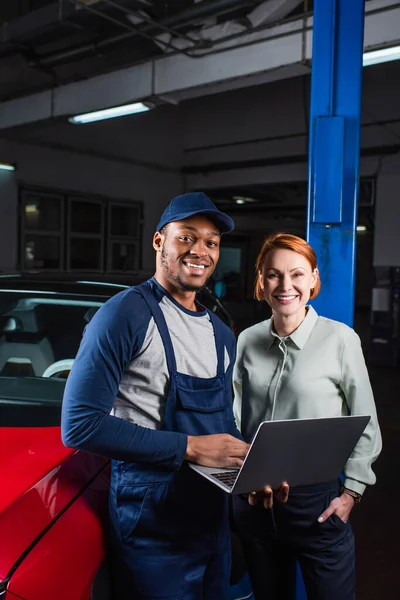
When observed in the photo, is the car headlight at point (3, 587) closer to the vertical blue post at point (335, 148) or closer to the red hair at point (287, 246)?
the red hair at point (287, 246)

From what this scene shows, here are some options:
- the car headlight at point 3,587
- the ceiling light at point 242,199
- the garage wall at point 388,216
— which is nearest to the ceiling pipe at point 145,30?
the car headlight at point 3,587

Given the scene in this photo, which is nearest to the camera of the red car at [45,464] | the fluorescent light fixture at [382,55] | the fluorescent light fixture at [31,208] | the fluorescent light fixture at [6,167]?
the red car at [45,464]

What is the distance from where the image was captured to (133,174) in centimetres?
1110

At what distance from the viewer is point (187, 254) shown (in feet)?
4.92

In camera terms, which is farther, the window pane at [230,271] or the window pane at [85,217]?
the window pane at [230,271]

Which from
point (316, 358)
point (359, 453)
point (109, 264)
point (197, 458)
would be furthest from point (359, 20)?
point (109, 264)

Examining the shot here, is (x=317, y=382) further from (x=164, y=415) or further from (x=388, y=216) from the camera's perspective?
(x=388, y=216)

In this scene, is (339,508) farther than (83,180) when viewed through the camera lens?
No

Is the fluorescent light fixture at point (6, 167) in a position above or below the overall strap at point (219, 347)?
above

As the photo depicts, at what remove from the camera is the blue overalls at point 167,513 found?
4.72 feet

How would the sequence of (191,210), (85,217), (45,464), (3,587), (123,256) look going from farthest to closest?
(123,256) → (85,217) → (45,464) → (191,210) → (3,587)

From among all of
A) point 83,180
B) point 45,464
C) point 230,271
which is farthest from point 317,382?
point 230,271

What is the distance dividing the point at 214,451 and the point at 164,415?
0.53 ft

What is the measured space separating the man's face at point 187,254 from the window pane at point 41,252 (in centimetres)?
817
